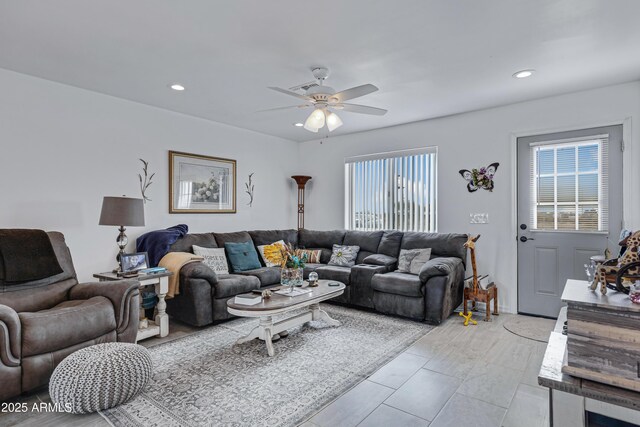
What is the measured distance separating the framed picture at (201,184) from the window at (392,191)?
6.41ft

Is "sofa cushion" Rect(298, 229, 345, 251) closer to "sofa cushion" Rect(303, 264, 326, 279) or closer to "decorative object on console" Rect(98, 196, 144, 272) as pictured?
"sofa cushion" Rect(303, 264, 326, 279)

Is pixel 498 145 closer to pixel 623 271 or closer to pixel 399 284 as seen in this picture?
pixel 399 284

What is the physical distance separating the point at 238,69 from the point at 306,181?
10.3 feet

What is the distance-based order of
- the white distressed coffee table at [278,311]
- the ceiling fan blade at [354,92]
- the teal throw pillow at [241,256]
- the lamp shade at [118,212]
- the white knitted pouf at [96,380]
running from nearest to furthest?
the white knitted pouf at [96,380] → the ceiling fan blade at [354,92] → the white distressed coffee table at [278,311] → the lamp shade at [118,212] → the teal throw pillow at [241,256]

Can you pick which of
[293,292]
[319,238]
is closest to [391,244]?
[319,238]

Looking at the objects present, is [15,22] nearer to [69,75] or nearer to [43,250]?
[69,75]

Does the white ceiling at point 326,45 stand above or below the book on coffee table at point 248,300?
above

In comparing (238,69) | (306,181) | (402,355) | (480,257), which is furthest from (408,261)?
(238,69)

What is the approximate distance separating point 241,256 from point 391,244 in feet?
6.85

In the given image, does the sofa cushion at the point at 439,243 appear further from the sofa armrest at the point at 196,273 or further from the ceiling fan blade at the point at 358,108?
the sofa armrest at the point at 196,273

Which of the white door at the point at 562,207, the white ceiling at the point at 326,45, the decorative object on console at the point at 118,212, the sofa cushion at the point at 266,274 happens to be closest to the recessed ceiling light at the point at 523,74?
the white ceiling at the point at 326,45

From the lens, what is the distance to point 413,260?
438 centimetres

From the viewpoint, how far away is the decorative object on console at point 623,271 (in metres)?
1.21

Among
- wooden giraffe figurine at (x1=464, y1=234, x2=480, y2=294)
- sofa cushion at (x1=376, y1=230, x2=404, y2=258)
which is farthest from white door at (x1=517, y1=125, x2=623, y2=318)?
sofa cushion at (x1=376, y1=230, x2=404, y2=258)
